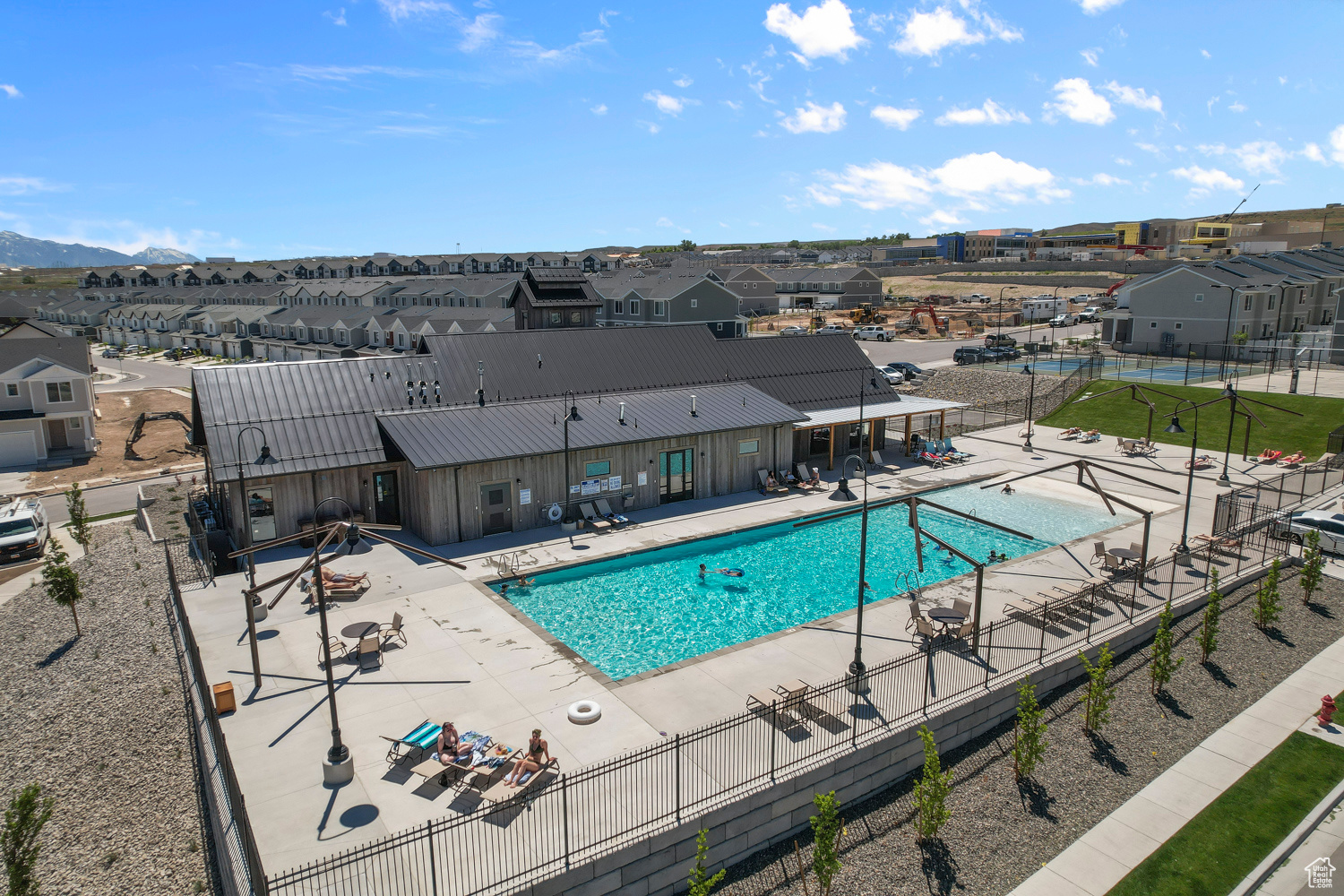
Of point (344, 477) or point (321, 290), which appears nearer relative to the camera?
point (344, 477)

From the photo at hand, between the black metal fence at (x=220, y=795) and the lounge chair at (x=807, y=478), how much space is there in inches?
899

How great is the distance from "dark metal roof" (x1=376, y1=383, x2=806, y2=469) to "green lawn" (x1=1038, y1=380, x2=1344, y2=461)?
21.2 m

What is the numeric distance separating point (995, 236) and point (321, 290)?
455 feet

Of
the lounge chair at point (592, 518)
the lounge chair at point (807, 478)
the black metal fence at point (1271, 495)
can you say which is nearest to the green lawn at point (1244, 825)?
the black metal fence at point (1271, 495)

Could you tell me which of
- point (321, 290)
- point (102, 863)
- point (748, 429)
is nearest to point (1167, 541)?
point (748, 429)

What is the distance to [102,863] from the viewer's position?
14.4 metres

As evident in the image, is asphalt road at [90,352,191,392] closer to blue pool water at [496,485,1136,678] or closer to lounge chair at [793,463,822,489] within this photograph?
lounge chair at [793,463,822,489]

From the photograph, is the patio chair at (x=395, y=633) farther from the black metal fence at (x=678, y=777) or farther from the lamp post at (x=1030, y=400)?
the lamp post at (x=1030, y=400)

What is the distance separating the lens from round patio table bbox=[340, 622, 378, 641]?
18167mm

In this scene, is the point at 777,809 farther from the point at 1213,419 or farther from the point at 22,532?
the point at 1213,419

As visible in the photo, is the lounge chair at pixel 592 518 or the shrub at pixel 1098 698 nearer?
the shrub at pixel 1098 698

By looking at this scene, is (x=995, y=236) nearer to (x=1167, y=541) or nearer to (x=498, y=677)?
(x=1167, y=541)

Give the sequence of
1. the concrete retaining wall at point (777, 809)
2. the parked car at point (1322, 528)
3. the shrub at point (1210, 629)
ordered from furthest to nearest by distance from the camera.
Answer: the parked car at point (1322, 528)
the shrub at point (1210, 629)
the concrete retaining wall at point (777, 809)

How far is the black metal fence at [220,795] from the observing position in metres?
11.2
